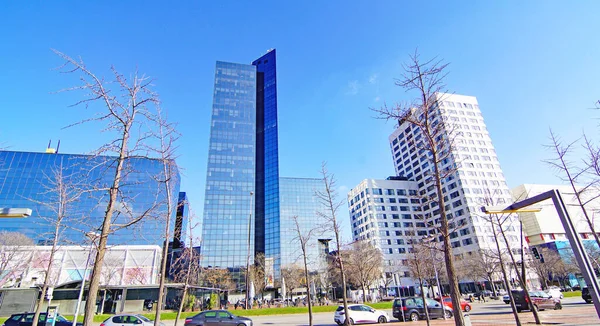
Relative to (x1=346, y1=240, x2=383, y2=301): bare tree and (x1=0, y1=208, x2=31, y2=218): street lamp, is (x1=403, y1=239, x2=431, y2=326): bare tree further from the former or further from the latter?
(x1=0, y1=208, x2=31, y2=218): street lamp

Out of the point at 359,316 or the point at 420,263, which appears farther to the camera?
the point at 420,263

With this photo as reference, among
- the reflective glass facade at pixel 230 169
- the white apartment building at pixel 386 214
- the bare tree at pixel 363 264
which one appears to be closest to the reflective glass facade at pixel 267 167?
the reflective glass facade at pixel 230 169

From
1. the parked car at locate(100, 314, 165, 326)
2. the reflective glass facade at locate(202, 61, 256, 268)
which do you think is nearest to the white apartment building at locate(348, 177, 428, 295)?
the reflective glass facade at locate(202, 61, 256, 268)

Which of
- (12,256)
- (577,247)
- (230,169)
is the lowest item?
(577,247)

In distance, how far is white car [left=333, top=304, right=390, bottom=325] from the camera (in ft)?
72.3

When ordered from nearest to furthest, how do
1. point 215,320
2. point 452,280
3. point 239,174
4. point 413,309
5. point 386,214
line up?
1. point 452,280
2. point 215,320
3. point 413,309
4. point 239,174
5. point 386,214

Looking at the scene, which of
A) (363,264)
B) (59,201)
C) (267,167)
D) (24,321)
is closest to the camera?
(59,201)

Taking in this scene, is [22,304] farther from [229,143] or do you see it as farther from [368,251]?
[229,143]

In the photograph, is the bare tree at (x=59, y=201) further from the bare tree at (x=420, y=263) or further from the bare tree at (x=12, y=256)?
the bare tree at (x=12, y=256)

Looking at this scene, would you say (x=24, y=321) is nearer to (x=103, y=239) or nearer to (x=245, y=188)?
(x=103, y=239)

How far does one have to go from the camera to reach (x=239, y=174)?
94875mm

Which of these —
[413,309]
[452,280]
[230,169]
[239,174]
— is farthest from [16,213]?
[230,169]

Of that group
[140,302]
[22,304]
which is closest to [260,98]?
[140,302]

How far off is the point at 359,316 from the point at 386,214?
3174 inches
